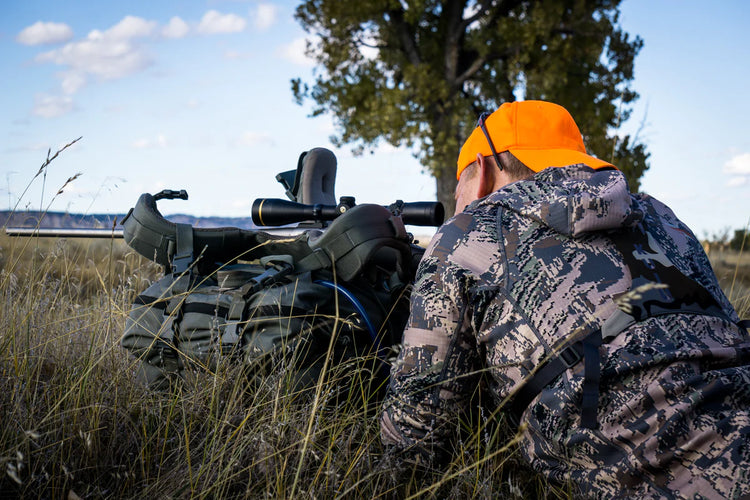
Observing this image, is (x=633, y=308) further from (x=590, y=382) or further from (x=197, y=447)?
(x=197, y=447)

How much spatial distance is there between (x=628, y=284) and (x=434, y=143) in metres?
12.7

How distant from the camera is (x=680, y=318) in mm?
1931

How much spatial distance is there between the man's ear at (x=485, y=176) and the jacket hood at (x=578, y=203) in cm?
41

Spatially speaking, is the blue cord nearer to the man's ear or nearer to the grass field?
the grass field

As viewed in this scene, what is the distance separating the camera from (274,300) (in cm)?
257

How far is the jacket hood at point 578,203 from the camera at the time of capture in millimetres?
1969

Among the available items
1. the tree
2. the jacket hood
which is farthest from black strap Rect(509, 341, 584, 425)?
the tree

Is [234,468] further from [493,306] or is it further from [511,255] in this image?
[511,255]

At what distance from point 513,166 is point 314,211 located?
1.30m

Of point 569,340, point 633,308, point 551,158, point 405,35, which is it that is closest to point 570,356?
point 569,340

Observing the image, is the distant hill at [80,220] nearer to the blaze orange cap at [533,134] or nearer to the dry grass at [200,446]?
the dry grass at [200,446]

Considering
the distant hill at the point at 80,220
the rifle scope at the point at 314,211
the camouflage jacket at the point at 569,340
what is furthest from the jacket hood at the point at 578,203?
the distant hill at the point at 80,220

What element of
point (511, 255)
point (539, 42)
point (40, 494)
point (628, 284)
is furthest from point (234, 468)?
point (539, 42)

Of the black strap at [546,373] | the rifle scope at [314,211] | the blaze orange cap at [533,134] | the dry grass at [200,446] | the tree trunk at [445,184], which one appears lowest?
the dry grass at [200,446]
